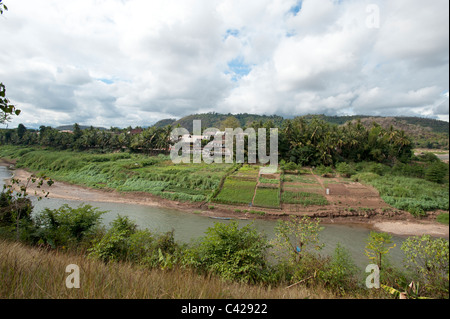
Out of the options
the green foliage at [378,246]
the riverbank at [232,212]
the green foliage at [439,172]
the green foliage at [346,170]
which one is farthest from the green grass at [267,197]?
the green foliage at [439,172]

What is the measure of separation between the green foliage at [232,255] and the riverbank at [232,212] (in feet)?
23.4

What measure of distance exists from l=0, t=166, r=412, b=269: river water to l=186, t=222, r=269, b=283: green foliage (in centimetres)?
390

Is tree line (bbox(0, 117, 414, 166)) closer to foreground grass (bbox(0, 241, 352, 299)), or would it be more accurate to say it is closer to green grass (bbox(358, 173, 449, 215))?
green grass (bbox(358, 173, 449, 215))

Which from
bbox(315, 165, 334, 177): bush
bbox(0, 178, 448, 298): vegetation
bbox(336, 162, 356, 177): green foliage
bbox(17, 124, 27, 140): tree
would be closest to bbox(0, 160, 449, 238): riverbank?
bbox(0, 178, 448, 298): vegetation

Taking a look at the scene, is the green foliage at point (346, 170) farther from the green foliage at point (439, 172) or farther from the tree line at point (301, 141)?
the green foliage at point (439, 172)

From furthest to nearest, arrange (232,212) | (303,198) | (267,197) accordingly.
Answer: (267,197), (303,198), (232,212)

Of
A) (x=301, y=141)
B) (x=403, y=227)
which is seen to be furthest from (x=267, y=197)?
(x=301, y=141)

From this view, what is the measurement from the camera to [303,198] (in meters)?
14.2

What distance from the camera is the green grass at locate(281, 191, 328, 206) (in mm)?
13656

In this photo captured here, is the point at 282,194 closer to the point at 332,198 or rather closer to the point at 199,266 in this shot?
the point at 332,198

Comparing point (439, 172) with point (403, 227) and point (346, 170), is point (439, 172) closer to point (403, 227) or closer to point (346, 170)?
point (403, 227)

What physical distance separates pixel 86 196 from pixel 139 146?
58.7ft

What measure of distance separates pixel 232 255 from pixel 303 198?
456 inches

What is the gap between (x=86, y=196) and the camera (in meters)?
17.0
